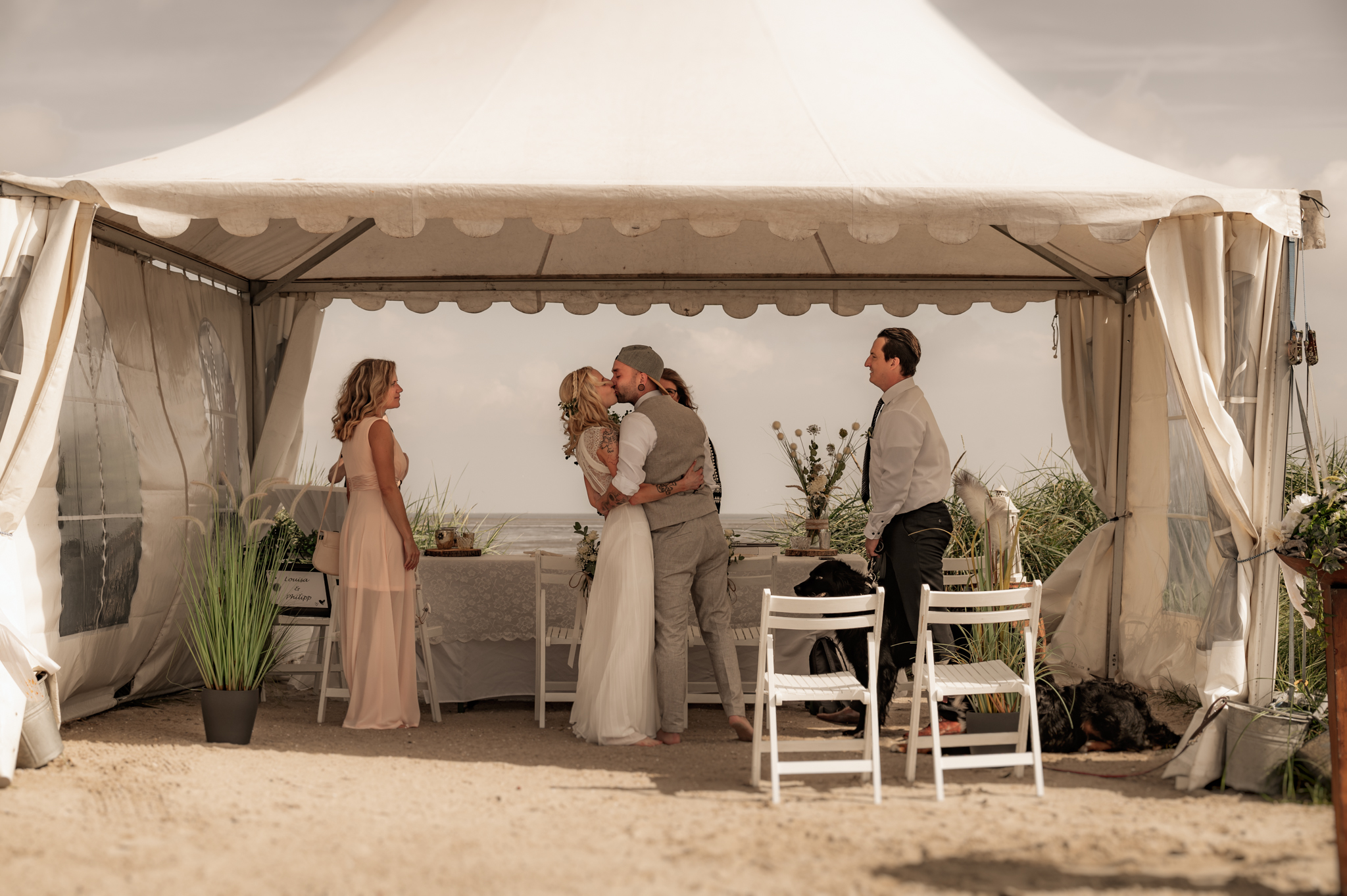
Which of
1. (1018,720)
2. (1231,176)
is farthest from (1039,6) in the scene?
(1018,720)

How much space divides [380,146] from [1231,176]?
141 inches

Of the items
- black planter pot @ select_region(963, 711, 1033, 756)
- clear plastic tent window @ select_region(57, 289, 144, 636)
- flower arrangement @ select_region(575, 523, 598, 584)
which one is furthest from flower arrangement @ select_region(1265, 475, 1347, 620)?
clear plastic tent window @ select_region(57, 289, 144, 636)

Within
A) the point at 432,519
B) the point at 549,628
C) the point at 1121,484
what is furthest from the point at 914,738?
the point at 432,519

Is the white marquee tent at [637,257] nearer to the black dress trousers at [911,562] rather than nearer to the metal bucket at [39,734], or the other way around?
the metal bucket at [39,734]

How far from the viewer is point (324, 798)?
12.0 feet

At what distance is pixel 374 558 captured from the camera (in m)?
4.89

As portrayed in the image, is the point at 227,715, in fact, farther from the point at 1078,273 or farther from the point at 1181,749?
the point at 1078,273

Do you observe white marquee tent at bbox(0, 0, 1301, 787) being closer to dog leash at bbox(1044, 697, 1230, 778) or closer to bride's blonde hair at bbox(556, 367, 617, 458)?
dog leash at bbox(1044, 697, 1230, 778)

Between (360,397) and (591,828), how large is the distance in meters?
2.42

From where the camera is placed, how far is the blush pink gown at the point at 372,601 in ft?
16.0

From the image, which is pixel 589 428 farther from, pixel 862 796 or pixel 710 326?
pixel 710 326

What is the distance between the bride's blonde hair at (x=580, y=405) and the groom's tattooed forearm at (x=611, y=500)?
26 centimetres

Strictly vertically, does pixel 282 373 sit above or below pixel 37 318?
above

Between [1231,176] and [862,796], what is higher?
[1231,176]
